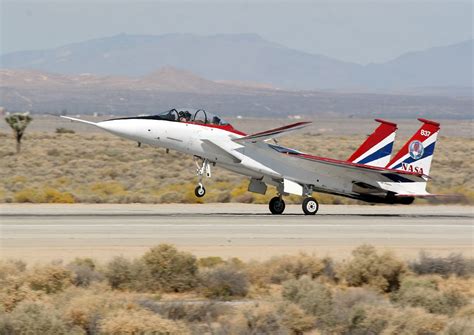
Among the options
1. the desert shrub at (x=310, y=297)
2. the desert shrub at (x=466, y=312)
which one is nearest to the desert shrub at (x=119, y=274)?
the desert shrub at (x=310, y=297)

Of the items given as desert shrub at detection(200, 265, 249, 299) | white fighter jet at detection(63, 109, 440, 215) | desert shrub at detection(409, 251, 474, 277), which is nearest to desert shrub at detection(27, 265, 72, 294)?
desert shrub at detection(200, 265, 249, 299)

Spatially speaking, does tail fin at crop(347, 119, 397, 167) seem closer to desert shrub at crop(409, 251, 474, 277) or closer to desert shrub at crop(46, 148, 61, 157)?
desert shrub at crop(409, 251, 474, 277)

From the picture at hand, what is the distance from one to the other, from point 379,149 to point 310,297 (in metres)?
16.2

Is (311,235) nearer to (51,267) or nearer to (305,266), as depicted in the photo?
(305,266)

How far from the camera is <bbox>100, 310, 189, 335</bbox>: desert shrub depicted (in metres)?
10.6

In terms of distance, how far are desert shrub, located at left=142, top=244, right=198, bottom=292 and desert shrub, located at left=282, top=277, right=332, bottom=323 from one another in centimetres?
239

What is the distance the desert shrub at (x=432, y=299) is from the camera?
1273cm

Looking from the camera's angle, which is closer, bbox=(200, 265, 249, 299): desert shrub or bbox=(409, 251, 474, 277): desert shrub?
bbox=(200, 265, 249, 299): desert shrub

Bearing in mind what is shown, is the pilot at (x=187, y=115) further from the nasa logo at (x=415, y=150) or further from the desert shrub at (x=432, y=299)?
the desert shrub at (x=432, y=299)

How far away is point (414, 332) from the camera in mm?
10961

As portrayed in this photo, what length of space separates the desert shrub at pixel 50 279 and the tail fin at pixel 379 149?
15.2 meters

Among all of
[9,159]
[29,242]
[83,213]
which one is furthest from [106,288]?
[9,159]

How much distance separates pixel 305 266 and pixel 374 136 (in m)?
13.0

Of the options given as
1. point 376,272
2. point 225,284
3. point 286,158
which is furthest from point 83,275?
point 286,158
